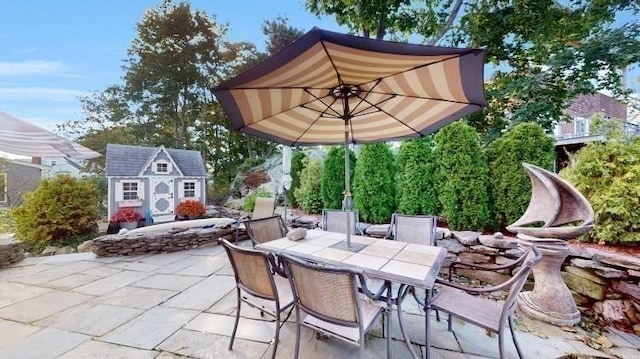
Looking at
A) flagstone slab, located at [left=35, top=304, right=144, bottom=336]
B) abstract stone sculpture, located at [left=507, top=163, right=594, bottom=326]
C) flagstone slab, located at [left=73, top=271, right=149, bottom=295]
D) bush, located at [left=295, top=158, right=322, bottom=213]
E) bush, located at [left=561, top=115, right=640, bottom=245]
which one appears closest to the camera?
flagstone slab, located at [left=35, top=304, right=144, bottom=336]

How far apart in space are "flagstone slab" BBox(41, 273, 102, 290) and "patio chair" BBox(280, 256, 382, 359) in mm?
3564

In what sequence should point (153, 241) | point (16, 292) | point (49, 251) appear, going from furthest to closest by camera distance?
point (49, 251)
point (153, 241)
point (16, 292)

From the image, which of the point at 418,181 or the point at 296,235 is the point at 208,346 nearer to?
the point at 296,235

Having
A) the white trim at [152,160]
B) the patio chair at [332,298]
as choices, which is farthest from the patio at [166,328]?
the white trim at [152,160]

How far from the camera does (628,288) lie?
2631 mm

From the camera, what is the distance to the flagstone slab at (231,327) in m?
2.43

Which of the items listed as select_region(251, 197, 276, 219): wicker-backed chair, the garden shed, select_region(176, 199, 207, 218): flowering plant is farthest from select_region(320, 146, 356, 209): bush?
the garden shed

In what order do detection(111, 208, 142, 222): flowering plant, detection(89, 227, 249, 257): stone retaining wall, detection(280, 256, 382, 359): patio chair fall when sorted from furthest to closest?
detection(111, 208, 142, 222): flowering plant, detection(89, 227, 249, 257): stone retaining wall, detection(280, 256, 382, 359): patio chair

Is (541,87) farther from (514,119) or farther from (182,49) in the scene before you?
(182,49)

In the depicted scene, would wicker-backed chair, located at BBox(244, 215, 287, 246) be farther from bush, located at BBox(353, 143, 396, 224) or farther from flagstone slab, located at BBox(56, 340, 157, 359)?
bush, located at BBox(353, 143, 396, 224)

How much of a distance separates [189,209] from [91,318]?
649 cm

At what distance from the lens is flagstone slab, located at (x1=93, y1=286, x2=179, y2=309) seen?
9.93 ft

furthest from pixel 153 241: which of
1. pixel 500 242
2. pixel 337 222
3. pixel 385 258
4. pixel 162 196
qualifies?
pixel 500 242

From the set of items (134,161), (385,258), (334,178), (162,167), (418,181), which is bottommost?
(385,258)
